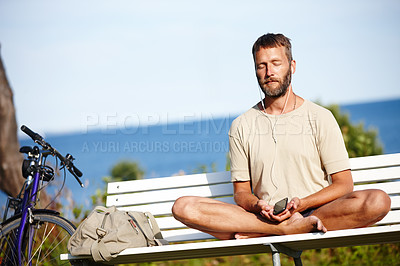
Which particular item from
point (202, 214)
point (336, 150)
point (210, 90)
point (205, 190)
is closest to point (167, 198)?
point (205, 190)

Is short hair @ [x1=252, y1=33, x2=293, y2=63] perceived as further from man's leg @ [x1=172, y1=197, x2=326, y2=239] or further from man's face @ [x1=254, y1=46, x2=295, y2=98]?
man's leg @ [x1=172, y1=197, x2=326, y2=239]

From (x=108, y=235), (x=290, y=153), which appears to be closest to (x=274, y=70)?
(x=290, y=153)

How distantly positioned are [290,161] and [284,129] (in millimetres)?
246

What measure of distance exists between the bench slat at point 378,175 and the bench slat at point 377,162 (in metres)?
0.03

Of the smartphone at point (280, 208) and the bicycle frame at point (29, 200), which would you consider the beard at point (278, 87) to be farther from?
the bicycle frame at point (29, 200)

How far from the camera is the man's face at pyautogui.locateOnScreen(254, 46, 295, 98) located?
3.97 meters

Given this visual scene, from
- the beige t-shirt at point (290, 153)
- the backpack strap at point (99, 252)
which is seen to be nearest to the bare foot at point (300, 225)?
the beige t-shirt at point (290, 153)

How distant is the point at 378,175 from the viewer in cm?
420

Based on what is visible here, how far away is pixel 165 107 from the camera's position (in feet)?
135

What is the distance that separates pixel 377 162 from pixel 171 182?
1.69m

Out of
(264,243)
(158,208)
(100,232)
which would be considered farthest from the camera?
(158,208)

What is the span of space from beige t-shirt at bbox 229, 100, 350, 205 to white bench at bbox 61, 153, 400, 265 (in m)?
0.43

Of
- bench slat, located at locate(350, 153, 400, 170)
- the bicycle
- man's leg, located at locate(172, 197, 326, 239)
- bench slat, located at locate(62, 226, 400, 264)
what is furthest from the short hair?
the bicycle

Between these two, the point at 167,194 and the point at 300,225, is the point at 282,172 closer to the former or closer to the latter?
the point at 300,225
